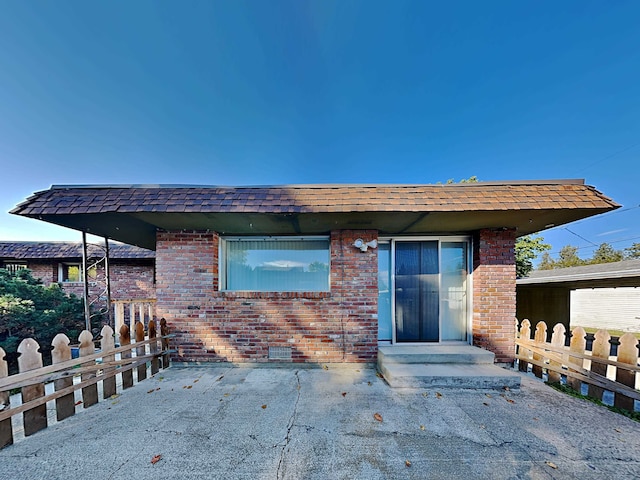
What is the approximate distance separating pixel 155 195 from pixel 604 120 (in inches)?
1025

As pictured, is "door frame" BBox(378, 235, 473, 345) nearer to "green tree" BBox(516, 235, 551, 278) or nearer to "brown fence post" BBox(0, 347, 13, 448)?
"brown fence post" BBox(0, 347, 13, 448)

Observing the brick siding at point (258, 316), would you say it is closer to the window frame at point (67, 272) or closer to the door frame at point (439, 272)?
the door frame at point (439, 272)

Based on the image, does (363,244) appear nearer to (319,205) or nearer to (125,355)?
(319,205)

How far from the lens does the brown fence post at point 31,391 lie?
259cm

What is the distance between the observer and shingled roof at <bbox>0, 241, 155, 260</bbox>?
9.56m

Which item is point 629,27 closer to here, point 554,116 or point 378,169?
point 554,116

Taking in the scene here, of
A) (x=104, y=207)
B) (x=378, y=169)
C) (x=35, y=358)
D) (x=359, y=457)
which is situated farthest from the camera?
(x=378, y=169)

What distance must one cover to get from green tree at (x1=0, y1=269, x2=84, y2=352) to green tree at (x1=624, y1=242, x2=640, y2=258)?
53081mm

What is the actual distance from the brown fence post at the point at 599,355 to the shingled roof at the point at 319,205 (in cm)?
174

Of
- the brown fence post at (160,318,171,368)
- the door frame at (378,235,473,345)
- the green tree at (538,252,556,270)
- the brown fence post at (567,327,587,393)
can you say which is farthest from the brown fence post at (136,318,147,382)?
the green tree at (538,252,556,270)

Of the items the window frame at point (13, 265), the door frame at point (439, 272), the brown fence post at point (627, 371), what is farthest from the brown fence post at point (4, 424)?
the window frame at point (13, 265)

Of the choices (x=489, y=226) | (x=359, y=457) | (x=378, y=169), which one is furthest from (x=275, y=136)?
(x=359, y=457)

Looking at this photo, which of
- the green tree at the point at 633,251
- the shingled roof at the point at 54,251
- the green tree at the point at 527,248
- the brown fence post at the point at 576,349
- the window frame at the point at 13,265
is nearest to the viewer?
the brown fence post at the point at 576,349

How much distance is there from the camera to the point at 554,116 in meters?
11.6
